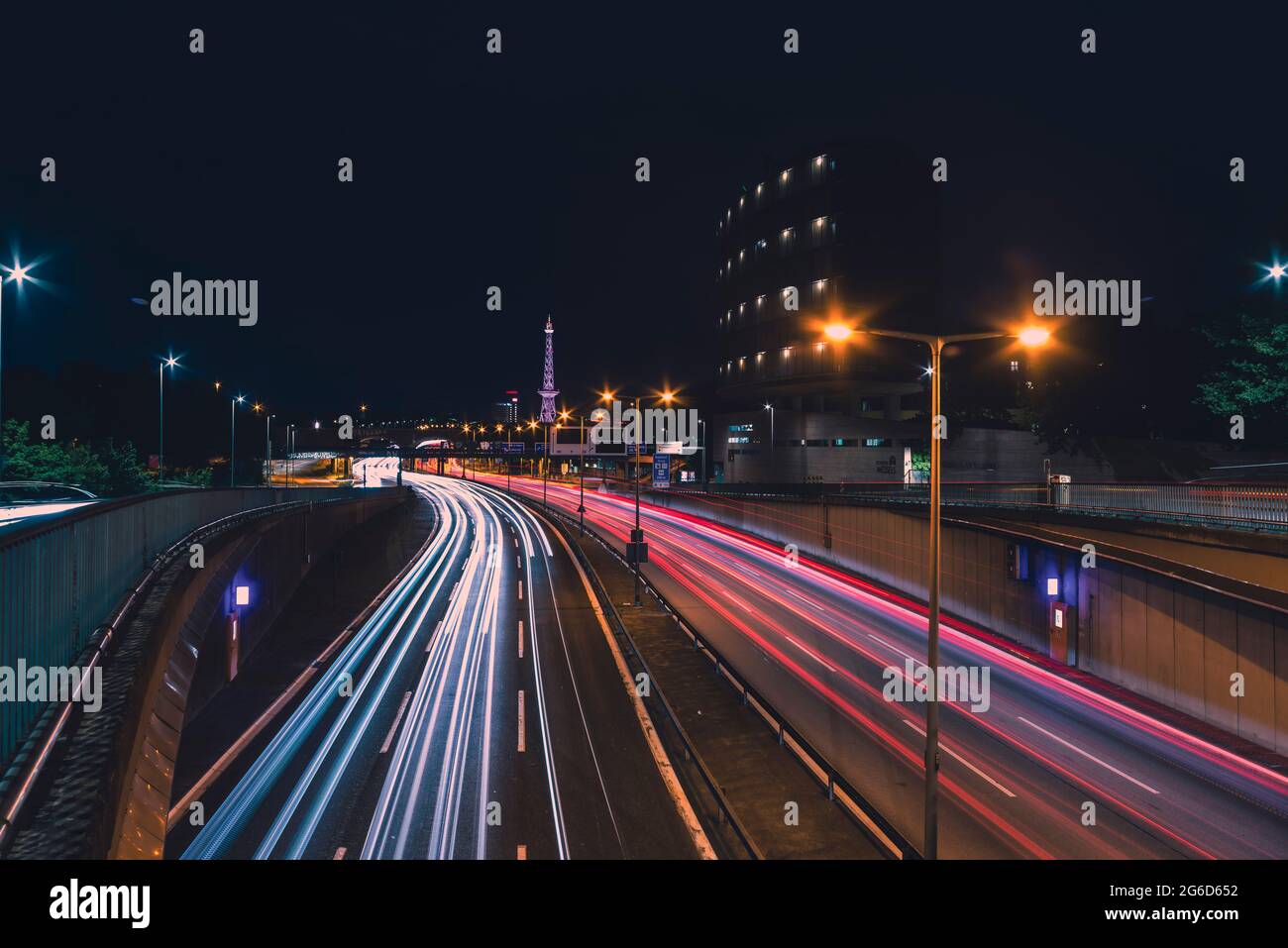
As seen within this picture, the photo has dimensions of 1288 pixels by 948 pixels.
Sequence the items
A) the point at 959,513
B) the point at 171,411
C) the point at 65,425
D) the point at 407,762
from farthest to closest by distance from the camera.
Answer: the point at 171,411 → the point at 65,425 → the point at 959,513 → the point at 407,762

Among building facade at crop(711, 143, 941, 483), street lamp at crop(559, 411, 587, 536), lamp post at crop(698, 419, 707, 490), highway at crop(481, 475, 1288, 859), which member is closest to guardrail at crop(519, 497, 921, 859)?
highway at crop(481, 475, 1288, 859)

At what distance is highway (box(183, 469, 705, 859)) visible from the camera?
14156mm

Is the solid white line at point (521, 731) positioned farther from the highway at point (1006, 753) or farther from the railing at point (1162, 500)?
the railing at point (1162, 500)

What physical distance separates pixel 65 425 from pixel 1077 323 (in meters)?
91.3

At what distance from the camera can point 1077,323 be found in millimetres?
56375

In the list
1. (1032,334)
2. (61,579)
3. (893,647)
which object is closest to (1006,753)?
(893,647)

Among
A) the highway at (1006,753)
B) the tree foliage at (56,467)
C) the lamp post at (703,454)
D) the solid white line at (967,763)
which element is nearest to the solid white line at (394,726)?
the highway at (1006,753)

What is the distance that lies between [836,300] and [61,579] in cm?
8399

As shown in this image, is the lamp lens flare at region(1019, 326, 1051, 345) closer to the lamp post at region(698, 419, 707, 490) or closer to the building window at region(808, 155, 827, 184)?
the lamp post at region(698, 419, 707, 490)

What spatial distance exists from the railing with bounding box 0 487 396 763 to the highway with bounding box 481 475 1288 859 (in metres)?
14.9

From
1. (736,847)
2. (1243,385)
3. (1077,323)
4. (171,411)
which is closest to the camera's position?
(736,847)
